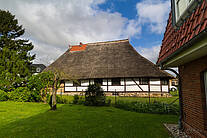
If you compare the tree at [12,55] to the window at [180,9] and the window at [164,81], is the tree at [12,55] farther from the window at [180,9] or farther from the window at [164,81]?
the window at [164,81]

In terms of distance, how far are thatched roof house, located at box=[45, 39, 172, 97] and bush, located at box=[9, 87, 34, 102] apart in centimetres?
555

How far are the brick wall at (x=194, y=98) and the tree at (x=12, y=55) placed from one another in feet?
45.6

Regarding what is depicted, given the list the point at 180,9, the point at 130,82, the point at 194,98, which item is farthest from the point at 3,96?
the point at 180,9

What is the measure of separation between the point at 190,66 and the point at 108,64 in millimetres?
14048

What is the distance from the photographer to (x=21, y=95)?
11617 millimetres

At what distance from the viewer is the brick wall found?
3.00 m

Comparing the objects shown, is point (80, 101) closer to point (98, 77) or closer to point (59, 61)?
point (98, 77)

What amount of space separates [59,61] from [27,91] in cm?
1050

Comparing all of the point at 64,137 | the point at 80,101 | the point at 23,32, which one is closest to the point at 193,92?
the point at 64,137

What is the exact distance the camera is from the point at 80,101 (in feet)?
34.4

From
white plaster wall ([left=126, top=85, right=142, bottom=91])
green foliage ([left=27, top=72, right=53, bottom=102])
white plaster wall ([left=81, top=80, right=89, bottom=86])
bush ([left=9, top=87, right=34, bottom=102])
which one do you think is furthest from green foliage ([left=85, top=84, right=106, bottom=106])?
white plaster wall ([left=81, top=80, right=89, bottom=86])

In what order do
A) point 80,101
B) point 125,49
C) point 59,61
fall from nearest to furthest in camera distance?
point 80,101 → point 125,49 → point 59,61

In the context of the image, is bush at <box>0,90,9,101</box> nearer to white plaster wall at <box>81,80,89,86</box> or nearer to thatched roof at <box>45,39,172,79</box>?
thatched roof at <box>45,39,172,79</box>

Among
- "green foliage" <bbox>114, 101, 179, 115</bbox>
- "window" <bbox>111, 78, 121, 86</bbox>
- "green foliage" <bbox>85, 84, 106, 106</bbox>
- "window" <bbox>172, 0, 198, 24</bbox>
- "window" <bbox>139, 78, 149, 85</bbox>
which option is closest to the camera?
"window" <bbox>172, 0, 198, 24</bbox>
